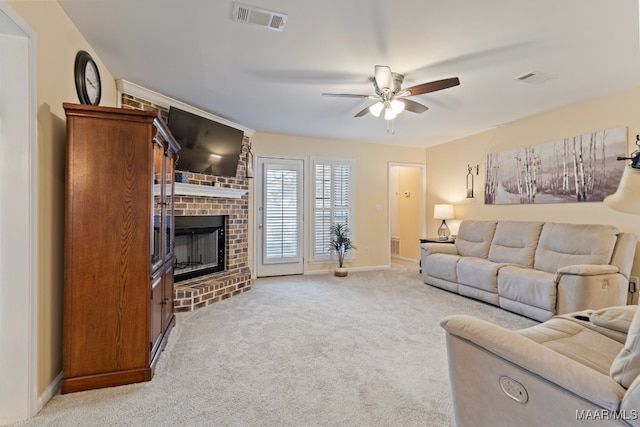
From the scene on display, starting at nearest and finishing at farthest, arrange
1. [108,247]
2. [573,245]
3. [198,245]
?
[108,247]
[573,245]
[198,245]

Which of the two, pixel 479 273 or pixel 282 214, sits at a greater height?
pixel 282 214

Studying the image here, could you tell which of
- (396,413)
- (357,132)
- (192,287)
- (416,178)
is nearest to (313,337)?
(396,413)

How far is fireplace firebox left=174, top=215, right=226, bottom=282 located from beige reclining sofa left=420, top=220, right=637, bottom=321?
3.16 metres

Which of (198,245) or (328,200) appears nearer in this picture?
(198,245)

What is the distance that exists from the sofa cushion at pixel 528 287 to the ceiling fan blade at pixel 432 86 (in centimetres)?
221

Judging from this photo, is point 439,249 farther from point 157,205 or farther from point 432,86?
point 157,205

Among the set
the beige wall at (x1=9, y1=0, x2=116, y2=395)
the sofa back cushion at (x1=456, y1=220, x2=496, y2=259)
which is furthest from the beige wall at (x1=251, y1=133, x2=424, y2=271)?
the beige wall at (x1=9, y1=0, x2=116, y2=395)

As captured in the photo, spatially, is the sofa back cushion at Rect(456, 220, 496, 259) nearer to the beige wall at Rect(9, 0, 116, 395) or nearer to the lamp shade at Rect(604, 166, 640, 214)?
the lamp shade at Rect(604, 166, 640, 214)

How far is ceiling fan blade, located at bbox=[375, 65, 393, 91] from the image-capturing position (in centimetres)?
254

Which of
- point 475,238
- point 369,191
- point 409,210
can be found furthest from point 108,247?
point 409,210

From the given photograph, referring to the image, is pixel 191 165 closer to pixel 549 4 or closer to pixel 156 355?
pixel 156 355

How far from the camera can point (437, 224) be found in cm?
623

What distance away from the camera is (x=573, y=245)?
3.50 m

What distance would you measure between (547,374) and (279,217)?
460 cm
